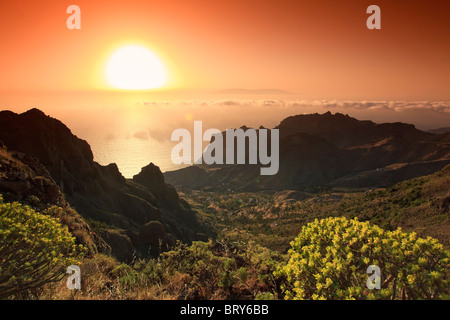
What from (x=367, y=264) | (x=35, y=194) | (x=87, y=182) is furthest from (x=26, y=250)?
(x=87, y=182)

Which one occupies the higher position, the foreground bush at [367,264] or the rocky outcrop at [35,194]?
the foreground bush at [367,264]

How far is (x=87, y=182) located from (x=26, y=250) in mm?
45309

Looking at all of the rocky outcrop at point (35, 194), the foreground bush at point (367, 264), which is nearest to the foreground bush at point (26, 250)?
the foreground bush at point (367, 264)

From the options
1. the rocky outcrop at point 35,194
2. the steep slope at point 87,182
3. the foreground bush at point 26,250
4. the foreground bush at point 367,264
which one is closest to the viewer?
the foreground bush at point 367,264

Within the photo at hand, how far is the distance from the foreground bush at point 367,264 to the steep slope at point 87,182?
2870 centimetres

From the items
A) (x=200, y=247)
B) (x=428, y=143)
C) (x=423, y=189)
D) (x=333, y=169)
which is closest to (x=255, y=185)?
(x=333, y=169)

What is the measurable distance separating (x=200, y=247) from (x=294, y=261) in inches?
191

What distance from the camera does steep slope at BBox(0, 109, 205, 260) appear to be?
126ft

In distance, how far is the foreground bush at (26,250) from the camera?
20.9 feet

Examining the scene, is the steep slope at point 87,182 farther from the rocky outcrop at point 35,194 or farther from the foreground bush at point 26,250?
the foreground bush at point 26,250

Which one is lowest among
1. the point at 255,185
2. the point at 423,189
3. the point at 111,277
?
the point at 255,185

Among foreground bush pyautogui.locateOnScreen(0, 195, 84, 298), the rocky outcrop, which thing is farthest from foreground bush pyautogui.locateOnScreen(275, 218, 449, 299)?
the rocky outcrop
